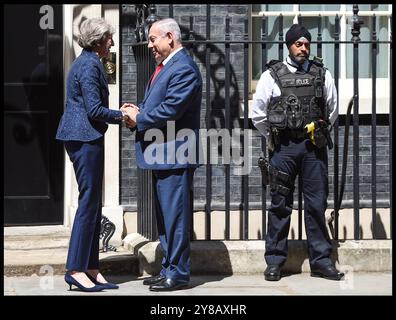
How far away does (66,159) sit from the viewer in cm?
955

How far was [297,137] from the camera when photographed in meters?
8.12

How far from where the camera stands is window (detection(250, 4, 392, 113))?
991 centimetres

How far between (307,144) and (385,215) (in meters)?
2.07

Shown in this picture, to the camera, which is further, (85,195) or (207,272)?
(207,272)

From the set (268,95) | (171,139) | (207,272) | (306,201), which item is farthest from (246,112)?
(207,272)

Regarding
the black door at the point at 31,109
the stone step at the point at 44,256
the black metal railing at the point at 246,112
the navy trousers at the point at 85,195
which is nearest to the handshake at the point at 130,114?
the navy trousers at the point at 85,195

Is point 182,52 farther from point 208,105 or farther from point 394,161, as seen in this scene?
point 394,161

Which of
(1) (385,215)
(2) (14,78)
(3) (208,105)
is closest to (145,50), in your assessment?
(3) (208,105)

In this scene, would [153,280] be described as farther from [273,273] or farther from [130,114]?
[130,114]

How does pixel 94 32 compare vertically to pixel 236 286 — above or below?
above

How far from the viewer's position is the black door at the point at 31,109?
9.41 m

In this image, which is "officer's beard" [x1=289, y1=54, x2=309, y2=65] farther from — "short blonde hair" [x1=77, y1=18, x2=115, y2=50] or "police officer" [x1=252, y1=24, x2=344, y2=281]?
"short blonde hair" [x1=77, y1=18, x2=115, y2=50]

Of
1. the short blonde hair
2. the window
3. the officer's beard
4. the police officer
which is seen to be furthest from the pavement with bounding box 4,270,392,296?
the window

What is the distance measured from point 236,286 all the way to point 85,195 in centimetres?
133
